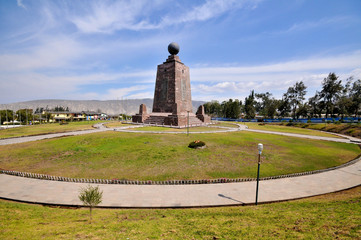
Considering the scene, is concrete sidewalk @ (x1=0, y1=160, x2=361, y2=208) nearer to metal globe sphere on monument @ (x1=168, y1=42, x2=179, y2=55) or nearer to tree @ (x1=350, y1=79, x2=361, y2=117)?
metal globe sphere on monument @ (x1=168, y1=42, x2=179, y2=55)

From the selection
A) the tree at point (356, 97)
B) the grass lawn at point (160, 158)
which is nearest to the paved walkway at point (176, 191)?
the grass lawn at point (160, 158)

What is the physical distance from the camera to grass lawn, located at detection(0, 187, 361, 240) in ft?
23.6

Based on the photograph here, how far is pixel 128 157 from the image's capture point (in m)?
20.4

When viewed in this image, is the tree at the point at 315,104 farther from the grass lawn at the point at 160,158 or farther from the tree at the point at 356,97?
the grass lawn at the point at 160,158

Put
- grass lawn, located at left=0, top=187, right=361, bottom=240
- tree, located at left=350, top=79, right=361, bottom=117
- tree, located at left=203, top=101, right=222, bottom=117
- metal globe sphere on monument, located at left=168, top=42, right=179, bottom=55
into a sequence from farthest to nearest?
1. tree, located at left=203, top=101, right=222, bottom=117
2. tree, located at left=350, top=79, right=361, bottom=117
3. metal globe sphere on monument, located at left=168, top=42, right=179, bottom=55
4. grass lawn, located at left=0, top=187, right=361, bottom=240

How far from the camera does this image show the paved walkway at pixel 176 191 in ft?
38.1

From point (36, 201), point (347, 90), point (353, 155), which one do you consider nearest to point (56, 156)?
point (36, 201)

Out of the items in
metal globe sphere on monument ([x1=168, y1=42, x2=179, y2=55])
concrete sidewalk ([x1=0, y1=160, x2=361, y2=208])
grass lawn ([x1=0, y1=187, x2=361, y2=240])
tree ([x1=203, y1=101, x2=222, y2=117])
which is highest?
metal globe sphere on monument ([x1=168, y1=42, x2=179, y2=55])

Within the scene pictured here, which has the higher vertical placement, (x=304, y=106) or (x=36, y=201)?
(x=304, y=106)

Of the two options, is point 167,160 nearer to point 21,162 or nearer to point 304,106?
point 21,162

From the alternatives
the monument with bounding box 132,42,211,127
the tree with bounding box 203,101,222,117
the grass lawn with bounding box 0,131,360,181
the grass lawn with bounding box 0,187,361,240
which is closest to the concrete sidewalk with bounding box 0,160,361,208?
the grass lawn with bounding box 0,187,361,240

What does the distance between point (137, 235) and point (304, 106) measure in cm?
9304

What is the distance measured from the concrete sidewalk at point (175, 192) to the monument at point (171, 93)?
3611 cm

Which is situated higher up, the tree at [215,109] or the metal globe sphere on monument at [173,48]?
the metal globe sphere on monument at [173,48]
